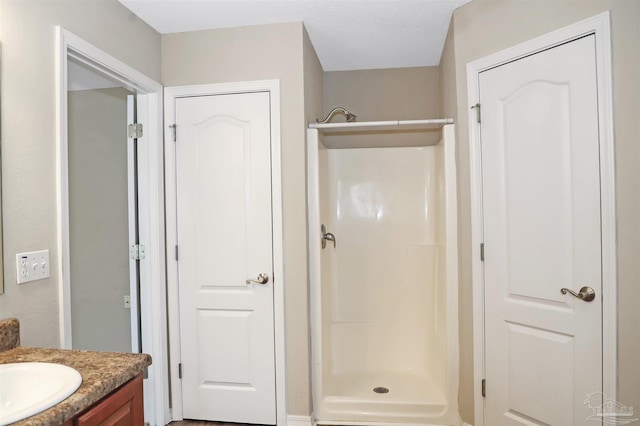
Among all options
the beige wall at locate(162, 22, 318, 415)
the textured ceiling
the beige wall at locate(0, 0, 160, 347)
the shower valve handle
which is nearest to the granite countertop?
the beige wall at locate(0, 0, 160, 347)

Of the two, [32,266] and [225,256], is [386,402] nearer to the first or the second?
[225,256]

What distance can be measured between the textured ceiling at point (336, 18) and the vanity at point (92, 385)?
5.84 feet

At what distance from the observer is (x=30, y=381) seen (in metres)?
1.20

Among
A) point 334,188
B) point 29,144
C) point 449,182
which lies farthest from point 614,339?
point 29,144

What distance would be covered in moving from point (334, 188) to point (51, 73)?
6.39ft

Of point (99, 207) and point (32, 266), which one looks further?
point (99, 207)

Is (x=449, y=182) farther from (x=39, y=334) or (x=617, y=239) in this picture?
(x=39, y=334)

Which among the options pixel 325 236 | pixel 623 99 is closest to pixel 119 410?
pixel 325 236

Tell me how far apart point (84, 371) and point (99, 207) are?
201 centimetres

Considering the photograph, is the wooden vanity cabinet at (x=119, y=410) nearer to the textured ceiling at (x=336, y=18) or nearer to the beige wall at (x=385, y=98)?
the textured ceiling at (x=336, y=18)

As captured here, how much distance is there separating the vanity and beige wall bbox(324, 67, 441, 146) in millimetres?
2352

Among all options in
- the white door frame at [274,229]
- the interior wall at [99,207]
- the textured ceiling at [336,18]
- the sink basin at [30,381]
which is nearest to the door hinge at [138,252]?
the white door frame at [274,229]

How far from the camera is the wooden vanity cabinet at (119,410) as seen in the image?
1.08 metres

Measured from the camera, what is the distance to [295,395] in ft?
7.95
